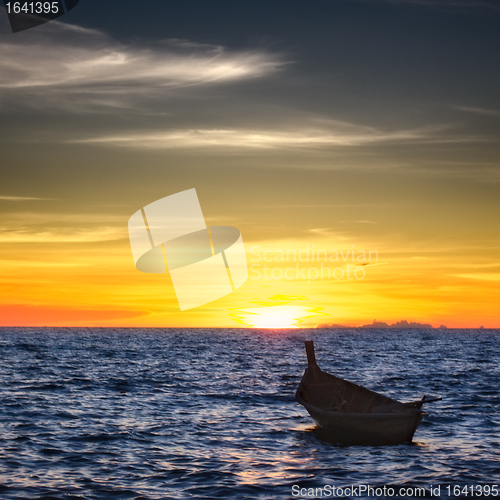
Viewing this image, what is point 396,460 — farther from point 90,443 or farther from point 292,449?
point 90,443

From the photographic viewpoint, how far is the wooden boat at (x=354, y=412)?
20547 millimetres

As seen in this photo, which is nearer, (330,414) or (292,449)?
(292,449)

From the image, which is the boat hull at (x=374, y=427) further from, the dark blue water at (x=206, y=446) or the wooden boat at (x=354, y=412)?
the dark blue water at (x=206, y=446)

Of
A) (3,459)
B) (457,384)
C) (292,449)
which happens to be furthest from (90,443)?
(457,384)

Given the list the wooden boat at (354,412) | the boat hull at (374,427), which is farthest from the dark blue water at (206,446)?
the wooden boat at (354,412)

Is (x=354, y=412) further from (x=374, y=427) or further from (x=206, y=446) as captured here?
(x=206, y=446)

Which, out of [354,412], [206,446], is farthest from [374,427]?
[206,446]

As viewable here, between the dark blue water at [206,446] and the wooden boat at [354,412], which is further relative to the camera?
the wooden boat at [354,412]

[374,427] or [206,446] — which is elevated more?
[374,427]

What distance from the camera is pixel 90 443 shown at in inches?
824

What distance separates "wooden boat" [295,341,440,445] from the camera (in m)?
20.5

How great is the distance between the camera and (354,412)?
23.0m

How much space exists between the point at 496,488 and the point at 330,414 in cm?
752

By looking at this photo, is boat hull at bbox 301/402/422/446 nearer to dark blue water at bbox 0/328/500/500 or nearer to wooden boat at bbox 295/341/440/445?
wooden boat at bbox 295/341/440/445
